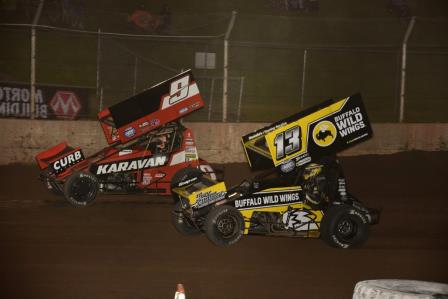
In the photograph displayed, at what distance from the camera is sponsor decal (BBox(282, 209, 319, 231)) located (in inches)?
351

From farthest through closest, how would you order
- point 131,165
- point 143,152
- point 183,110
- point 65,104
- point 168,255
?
point 65,104
point 183,110
point 143,152
point 131,165
point 168,255

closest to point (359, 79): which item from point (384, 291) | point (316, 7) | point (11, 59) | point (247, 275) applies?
point (316, 7)

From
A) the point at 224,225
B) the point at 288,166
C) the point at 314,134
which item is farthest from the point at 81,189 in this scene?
the point at 314,134

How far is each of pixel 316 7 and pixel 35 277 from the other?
24800mm

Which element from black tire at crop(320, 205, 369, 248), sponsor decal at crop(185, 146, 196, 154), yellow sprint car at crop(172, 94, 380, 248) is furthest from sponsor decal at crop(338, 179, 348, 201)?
sponsor decal at crop(185, 146, 196, 154)

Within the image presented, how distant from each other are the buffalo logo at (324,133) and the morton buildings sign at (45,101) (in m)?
8.41

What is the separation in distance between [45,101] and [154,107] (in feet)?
14.1

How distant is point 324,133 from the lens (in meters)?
8.92

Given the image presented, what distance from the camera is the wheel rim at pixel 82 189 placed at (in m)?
11.7

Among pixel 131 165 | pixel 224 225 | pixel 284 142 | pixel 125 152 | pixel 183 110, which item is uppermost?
pixel 183 110

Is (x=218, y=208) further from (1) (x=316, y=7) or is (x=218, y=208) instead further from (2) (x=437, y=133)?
(1) (x=316, y=7)

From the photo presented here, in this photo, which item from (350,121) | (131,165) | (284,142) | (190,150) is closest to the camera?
(284,142)

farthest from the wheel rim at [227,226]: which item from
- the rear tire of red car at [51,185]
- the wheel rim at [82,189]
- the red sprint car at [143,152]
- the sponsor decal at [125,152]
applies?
the rear tire of red car at [51,185]

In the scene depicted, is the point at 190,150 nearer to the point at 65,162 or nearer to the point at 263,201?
the point at 65,162
